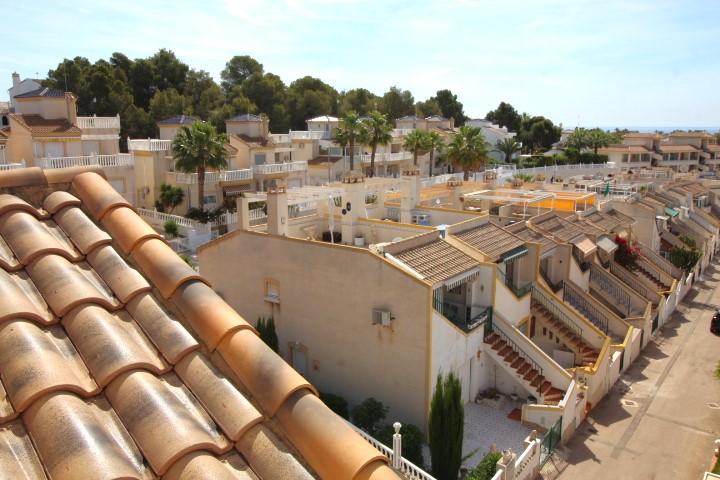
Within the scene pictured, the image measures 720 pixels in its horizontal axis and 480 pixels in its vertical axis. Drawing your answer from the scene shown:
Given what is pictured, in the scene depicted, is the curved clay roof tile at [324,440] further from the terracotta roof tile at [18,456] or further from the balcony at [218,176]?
the balcony at [218,176]

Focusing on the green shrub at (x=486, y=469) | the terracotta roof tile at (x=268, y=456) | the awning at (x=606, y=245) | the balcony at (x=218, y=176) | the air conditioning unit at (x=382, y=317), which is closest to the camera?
the terracotta roof tile at (x=268, y=456)

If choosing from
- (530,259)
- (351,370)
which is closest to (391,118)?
(530,259)

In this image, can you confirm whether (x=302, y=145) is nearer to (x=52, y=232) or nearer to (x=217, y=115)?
(x=217, y=115)

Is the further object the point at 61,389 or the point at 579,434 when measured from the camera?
the point at 579,434

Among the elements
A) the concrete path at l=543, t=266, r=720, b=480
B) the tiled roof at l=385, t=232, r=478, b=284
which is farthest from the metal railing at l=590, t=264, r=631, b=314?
the tiled roof at l=385, t=232, r=478, b=284

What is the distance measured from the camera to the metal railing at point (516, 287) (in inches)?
846

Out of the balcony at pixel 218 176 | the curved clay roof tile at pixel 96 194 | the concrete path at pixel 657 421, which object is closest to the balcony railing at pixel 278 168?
the balcony at pixel 218 176

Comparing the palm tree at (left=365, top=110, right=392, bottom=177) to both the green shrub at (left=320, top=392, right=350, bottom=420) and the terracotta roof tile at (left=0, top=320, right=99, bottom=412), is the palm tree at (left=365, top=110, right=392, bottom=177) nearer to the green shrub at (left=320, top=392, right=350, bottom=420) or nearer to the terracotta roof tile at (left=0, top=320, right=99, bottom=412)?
the green shrub at (left=320, top=392, right=350, bottom=420)

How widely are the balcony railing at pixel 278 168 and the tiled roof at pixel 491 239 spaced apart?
27056 mm

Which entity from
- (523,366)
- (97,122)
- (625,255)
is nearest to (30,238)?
(523,366)

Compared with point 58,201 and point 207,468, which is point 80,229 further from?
point 207,468

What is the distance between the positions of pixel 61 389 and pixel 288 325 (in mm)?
16653

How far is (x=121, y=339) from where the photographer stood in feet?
15.6

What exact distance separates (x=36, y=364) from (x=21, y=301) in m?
0.80
